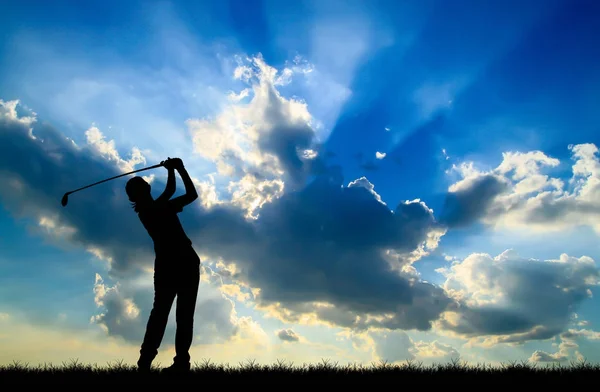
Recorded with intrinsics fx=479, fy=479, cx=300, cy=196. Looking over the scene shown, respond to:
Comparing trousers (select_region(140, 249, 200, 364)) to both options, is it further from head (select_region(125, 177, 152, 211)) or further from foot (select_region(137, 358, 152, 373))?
head (select_region(125, 177, 152, 211))

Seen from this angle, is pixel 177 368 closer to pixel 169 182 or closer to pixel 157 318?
pixel 157 318

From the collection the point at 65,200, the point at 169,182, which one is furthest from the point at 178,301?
the point at 65,200

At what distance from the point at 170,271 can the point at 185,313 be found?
29.7 inches

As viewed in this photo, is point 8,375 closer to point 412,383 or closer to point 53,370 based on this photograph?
point 53,370

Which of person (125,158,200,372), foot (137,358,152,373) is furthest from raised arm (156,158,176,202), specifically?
foot (137,358,152,373)

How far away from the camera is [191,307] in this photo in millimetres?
8172

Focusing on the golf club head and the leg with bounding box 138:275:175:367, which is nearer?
the leg with bounding box 138:275:175:367

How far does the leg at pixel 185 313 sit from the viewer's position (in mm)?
8023

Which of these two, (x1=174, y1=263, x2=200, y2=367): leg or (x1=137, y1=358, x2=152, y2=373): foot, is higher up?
(x1=174, y1=263, x2=200, y2=367): leg

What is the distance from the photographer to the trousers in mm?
8062

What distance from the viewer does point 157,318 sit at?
8.21 meters

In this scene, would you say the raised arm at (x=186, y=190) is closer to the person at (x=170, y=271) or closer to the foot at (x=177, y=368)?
the person at (x=170, y=271)

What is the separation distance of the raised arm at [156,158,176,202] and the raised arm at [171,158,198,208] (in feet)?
0.35

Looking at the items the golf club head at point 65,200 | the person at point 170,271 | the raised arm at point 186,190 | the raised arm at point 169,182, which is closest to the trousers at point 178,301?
the person at point 170,271
